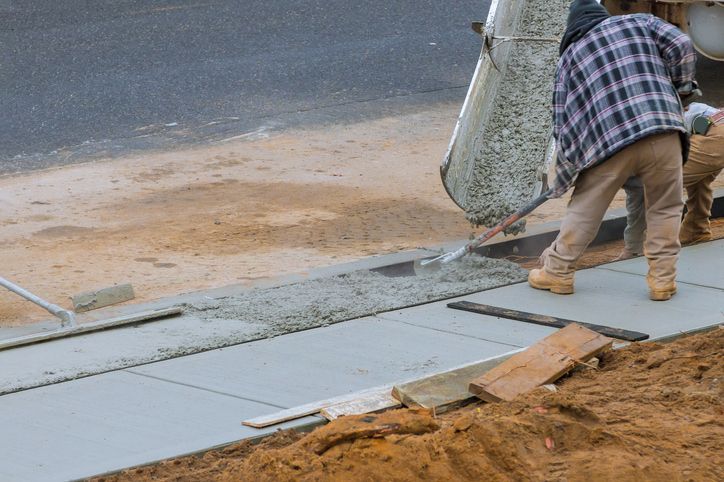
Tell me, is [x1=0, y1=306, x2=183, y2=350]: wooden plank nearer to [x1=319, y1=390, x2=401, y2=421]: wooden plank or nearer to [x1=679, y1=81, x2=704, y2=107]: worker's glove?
[x1=319, y1=390, x2=401, y2=421]: wooden plank

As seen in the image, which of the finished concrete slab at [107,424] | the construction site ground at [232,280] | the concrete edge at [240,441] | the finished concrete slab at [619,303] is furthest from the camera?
the finished concrete slab at [619,303]

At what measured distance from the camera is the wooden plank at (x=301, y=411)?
450 centimetres

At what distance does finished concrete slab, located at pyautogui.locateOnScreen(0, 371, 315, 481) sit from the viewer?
4.23 metres

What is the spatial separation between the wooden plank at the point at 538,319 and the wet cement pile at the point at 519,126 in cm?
148

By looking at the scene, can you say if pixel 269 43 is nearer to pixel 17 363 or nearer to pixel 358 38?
pixel 358 38

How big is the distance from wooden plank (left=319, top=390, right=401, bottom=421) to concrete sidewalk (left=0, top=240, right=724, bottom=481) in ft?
0.34

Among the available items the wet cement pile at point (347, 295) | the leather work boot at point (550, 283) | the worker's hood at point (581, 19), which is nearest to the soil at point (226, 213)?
the wet cement pile at point (347, 295)

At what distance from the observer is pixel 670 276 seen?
6168 mm

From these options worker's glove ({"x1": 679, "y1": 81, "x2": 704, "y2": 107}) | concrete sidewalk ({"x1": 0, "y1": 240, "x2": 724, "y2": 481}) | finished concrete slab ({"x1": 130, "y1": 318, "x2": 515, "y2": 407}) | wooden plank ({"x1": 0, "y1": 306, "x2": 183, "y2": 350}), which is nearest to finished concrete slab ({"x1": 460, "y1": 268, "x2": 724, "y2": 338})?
concrete sidewalk ({"x1": 0, "y1": 240, "x2": 724, "y2": 481})

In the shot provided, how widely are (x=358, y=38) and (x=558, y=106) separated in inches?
321

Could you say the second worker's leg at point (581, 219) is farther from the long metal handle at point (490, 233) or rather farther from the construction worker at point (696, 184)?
the construction worker at point (696, 184)

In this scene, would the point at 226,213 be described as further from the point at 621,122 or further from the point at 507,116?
the point at 621,122

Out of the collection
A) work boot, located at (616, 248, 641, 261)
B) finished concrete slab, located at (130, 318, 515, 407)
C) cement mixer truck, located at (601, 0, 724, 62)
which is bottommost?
work boot, located at (616, 248, 641, 261)

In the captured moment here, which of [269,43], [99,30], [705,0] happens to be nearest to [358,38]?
[269,43]
